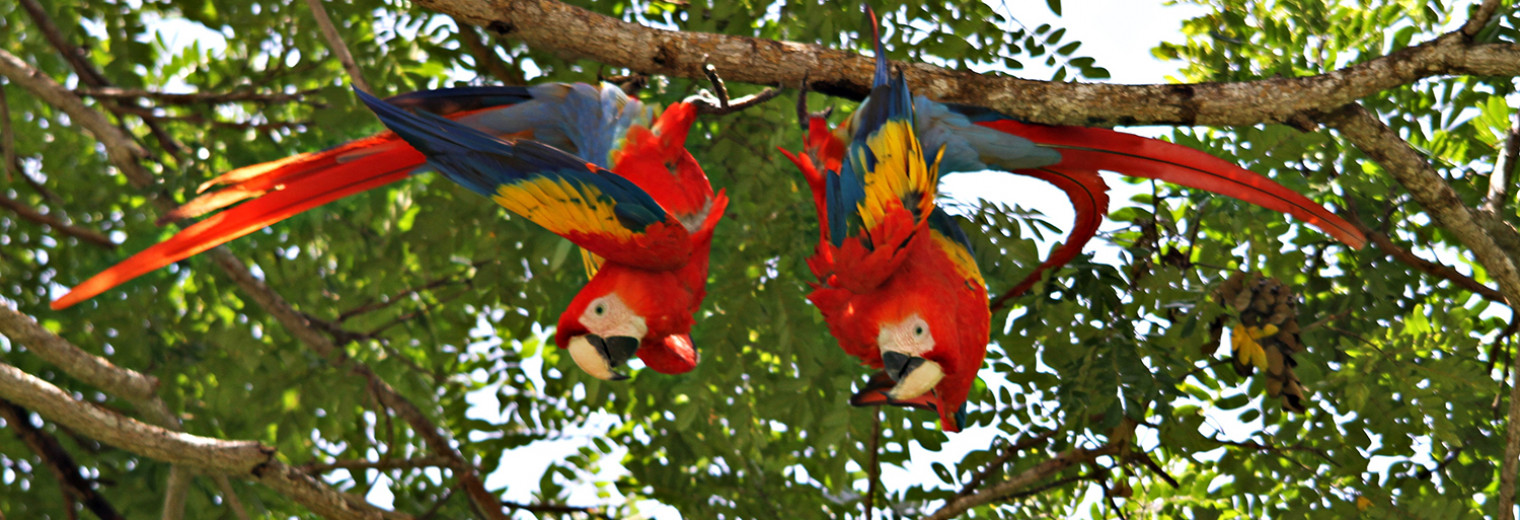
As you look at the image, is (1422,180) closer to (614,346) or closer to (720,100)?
(720,100)

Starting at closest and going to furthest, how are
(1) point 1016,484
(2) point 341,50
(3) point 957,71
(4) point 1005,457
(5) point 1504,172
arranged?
(3) point 957,71
(2) point 341,50
(5) point 1504,172
(1) point 1016,484
(4) point 1005,457

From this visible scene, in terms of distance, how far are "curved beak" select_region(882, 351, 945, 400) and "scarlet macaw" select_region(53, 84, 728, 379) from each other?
1.09 feet

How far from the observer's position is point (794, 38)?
9.41 ft

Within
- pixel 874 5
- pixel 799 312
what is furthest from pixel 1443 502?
pixel 874 5

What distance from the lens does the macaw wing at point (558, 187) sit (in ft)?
5.15

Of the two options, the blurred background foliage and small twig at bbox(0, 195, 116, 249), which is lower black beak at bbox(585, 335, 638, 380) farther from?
small twig at bbox(0, 195, 116, 249)

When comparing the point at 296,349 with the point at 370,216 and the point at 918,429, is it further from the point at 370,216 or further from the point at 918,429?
the point at 918,429

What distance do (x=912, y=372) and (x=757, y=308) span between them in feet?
4.14

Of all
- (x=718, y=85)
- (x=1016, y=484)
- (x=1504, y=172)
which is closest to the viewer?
(x=718, y=85)

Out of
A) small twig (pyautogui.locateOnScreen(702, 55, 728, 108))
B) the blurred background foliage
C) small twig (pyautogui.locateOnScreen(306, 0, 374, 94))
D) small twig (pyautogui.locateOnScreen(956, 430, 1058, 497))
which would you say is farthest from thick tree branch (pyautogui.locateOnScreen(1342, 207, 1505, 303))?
small twig (pyautogui.locateOnScreen(306, 0, 374, 94))

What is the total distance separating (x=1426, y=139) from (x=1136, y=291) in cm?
117

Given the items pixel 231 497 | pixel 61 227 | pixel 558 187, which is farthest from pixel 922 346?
pixel 61 227

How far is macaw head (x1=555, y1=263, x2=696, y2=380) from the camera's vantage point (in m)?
1.65

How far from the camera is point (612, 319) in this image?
5.40 feet
